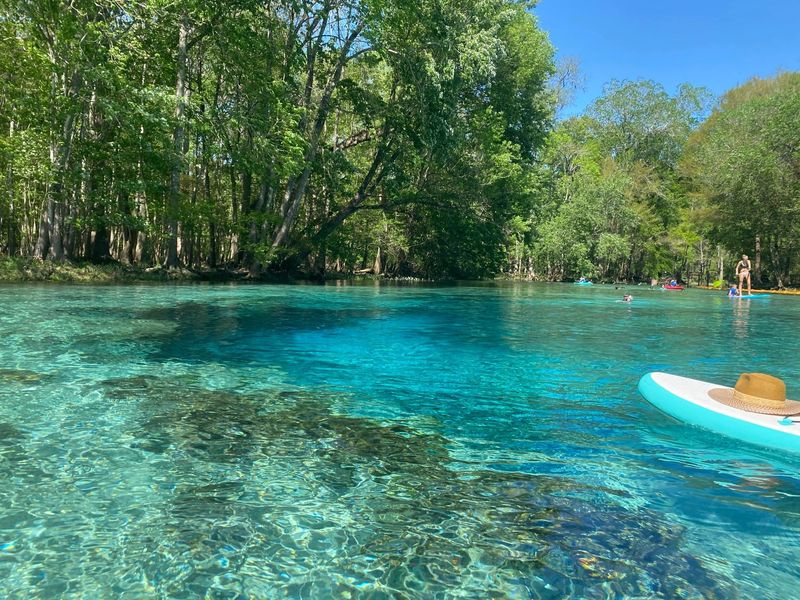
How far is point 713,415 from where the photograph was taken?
15.0 feet

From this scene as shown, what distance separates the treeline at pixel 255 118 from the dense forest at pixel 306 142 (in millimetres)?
121

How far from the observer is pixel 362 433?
4.51 meters

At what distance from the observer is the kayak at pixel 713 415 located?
4.12m

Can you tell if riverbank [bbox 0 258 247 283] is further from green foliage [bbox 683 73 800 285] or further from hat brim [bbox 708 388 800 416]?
green foliage [bbox 683 73 800 285]

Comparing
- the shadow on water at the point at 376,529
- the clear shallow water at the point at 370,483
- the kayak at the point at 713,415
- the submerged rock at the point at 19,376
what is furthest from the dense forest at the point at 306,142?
the kayak at the point at 713,415

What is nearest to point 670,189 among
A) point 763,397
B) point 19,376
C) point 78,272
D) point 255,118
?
point 255,118

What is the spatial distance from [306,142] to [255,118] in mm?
2330

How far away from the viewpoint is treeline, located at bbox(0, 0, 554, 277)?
19688 mm

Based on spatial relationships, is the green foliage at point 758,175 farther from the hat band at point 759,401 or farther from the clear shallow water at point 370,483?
the hat band at point 759,401

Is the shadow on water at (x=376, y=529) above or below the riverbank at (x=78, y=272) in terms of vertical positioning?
below

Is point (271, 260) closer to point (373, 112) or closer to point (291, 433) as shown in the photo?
point (373, 112)

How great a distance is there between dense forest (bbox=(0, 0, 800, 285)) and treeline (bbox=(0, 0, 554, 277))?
12 cm

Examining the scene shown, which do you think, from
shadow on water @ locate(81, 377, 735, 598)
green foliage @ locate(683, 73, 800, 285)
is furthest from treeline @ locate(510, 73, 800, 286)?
shadow on water @ locate(81, 377, 735, 598)

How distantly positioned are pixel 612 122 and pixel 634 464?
202ft
